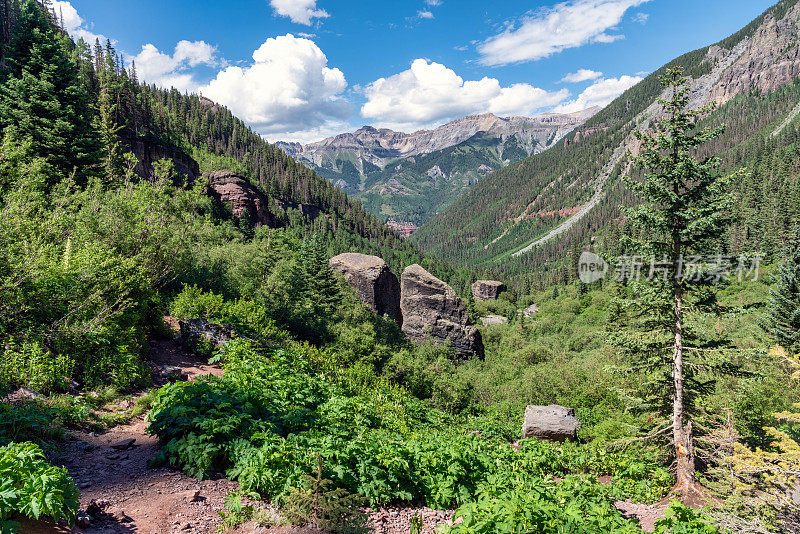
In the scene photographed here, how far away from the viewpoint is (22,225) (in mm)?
8406

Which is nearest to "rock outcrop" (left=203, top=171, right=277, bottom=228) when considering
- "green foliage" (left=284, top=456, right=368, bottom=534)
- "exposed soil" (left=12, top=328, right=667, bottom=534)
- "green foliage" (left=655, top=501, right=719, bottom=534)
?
"exposed soil" (left=12, top=328, right=667, bottom=534)

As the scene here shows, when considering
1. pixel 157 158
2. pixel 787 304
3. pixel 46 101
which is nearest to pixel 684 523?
pixel 787 304

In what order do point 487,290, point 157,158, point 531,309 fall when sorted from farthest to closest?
point 487,290 < point 531,309 < point 157,158

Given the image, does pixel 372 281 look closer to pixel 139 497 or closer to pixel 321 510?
pixel 139 497

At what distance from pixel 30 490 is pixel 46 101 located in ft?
107

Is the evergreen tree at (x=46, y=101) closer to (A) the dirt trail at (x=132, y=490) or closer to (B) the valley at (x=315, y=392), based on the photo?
(B) the valley at (x=315, y=392)

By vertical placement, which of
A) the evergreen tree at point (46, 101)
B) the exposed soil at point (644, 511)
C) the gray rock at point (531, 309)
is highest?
the evergreen tree at point (46, 101)

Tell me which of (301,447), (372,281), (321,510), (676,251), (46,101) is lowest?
(321,510)

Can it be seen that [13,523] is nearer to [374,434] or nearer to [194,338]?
[374,434]

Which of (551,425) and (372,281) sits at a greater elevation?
(372,281)

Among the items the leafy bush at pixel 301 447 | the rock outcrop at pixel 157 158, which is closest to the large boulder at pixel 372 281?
the rock outcrop at pixel 157 158

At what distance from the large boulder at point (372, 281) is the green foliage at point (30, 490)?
32955mm

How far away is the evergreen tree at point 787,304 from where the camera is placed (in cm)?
2830

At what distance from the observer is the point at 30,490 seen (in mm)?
3416
